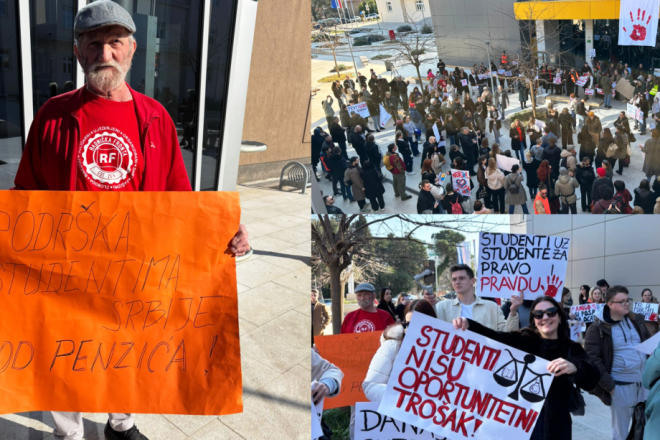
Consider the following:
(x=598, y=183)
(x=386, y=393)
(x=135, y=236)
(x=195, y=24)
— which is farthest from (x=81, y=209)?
(x=598, y=183)

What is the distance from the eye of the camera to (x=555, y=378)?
3.47 metres

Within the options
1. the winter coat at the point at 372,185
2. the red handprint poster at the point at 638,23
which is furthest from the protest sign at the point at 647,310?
the red handprint poster at the point at 638,23

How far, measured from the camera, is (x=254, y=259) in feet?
21.9

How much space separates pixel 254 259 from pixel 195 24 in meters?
2.69

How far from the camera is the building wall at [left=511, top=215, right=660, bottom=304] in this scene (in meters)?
5.41

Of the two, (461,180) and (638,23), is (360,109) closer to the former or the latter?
(461,180)

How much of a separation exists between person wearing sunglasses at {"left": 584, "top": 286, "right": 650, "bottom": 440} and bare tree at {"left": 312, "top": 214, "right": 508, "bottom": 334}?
1.66 m

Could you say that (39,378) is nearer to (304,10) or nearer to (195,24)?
(195,24)

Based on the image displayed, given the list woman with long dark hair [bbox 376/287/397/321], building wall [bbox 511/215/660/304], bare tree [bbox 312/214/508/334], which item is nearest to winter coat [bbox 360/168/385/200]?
bare tree [bbox 312/214/508/334]

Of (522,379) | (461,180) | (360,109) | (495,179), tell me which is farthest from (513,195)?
Answer: (522,379)

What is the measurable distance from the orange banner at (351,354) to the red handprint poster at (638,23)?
5.84 metres

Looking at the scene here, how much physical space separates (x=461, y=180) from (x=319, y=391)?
5699 millimetres

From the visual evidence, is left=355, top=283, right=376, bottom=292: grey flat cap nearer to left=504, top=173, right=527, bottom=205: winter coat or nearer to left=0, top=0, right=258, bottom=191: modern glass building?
left=0, top=0, right=258, bottom=191: modern glass building

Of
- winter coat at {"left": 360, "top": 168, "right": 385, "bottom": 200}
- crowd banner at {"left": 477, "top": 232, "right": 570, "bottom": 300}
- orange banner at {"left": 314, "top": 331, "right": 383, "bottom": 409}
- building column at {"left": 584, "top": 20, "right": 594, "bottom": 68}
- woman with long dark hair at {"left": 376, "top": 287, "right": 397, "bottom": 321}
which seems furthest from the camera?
building column at {"left": 584, "top": 20, "right": 594, "bottom": 68}
